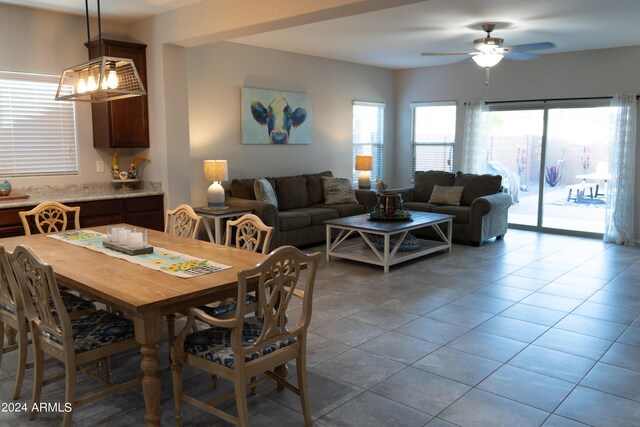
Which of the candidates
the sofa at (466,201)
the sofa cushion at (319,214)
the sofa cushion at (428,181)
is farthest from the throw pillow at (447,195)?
the sofa cushion at (319,214)

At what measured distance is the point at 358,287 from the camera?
5008 mm

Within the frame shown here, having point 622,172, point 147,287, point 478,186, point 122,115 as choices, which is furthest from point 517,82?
point 147,287

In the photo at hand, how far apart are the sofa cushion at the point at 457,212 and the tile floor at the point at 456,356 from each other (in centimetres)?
142

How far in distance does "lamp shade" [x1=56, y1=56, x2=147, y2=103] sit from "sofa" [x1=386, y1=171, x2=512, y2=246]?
4355 mm

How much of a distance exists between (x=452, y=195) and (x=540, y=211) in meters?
1.61

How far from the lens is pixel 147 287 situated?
8.04 ft

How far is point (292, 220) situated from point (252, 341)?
12.8 ft

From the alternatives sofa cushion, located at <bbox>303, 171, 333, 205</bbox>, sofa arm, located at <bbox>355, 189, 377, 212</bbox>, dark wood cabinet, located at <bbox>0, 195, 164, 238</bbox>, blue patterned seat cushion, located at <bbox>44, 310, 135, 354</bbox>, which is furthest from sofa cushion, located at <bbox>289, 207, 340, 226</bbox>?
blue patterned seat cushion, located at <bbox>44, 310, 135, 354</bbox>

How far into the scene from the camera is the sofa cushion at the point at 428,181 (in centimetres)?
790

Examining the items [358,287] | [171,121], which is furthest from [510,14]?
[171,121]

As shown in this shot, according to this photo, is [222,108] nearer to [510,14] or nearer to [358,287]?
[358,287]

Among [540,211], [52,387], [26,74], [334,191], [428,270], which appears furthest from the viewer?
[540,211]

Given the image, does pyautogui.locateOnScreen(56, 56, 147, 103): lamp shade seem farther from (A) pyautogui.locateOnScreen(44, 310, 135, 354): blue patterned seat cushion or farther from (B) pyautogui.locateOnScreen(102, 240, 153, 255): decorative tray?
(A) pyautogui.locateOnScreen(44, 310, 135, 354): blue patterned seat cushion

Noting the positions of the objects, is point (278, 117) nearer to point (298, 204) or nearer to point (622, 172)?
point (298, 204)
